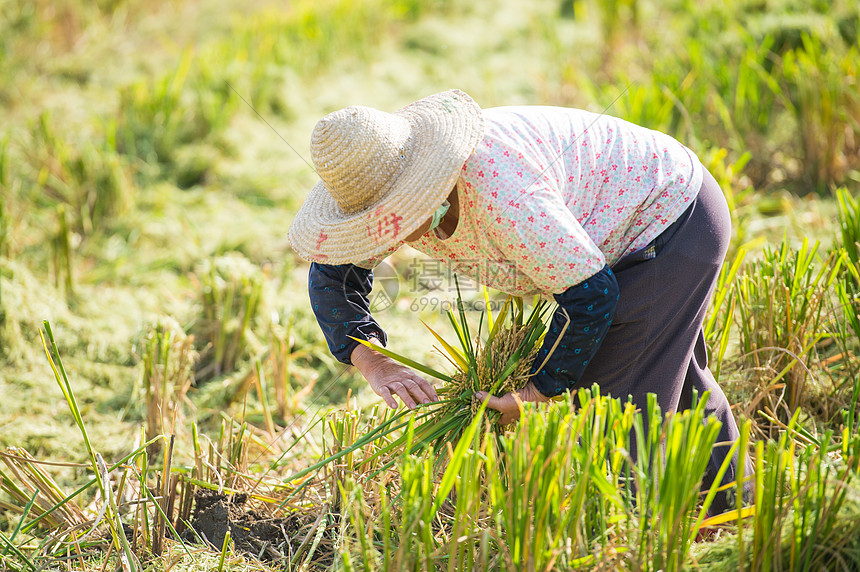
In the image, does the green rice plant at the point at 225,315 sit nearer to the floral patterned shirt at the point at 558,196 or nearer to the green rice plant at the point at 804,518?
the floral patterned shirt at the point at 558,196

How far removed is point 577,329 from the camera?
4.42ft

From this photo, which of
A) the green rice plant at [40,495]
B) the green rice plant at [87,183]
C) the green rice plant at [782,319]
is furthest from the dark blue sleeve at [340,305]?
the green rice plant at [87,183]

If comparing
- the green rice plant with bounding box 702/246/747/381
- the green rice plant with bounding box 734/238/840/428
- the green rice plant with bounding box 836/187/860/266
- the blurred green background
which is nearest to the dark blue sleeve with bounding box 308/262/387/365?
the blurred green background

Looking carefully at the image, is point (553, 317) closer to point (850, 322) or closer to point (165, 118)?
point (850, 322)

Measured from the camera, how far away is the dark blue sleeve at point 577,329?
1316 millimetres

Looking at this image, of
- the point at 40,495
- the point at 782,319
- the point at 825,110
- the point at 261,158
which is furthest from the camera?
the point at 261,158

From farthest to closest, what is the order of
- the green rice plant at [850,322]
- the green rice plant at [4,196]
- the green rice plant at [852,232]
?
the green rice plant at [4,196] → the green rice plant at [852,232] → the green rice plant at [850,322]

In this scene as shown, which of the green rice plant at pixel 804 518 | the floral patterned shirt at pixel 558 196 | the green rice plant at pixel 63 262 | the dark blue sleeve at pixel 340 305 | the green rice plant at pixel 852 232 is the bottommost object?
the green rice plant at pixel 63 262

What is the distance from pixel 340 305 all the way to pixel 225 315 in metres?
1.16

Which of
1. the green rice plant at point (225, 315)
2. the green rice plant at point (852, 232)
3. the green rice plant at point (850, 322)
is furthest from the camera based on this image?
the green rice plant at point (225, 315)

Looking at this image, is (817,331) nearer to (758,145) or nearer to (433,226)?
(433,226)

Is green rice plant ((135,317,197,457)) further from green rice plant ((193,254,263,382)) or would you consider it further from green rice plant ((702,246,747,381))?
green rice plant ((702,246,747,381))

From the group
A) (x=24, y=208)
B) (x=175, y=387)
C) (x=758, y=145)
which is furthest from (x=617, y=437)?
(x=24, y=208)

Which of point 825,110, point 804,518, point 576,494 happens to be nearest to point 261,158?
point 825,110
